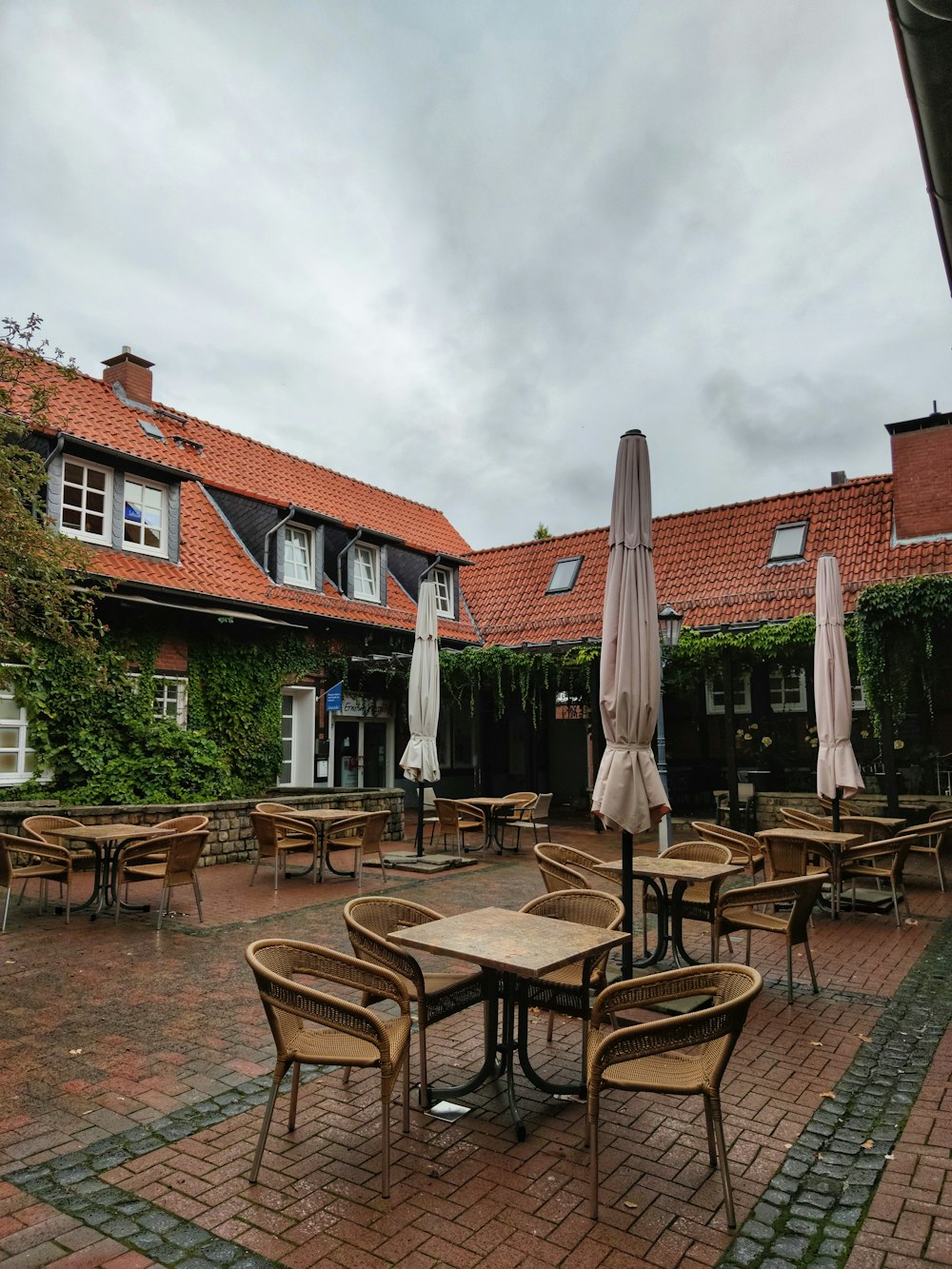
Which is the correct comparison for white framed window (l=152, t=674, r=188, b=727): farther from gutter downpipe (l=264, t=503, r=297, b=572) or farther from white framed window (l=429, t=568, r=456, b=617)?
white framed window (l=429, t=568, r=456, b=617)

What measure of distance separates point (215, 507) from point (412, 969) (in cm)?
1409

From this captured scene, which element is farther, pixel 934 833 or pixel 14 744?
pixel 14 744

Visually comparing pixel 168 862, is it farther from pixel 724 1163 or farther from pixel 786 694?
pixel 786 694

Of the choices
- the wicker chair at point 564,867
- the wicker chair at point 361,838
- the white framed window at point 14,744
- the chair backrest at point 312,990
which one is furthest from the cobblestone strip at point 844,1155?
the white framed window at point 14,744

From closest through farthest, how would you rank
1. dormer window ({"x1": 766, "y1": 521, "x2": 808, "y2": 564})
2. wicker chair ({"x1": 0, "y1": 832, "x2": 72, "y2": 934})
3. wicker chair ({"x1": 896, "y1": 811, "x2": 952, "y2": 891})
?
wicker chair ({"x1": 0, "y1": 832, "x2": 72, "y2": 934}) < wicker chair ({"x1": 896, "y1": 811, "x2": 952, "y2": 891}) < dormer window ({"x1": 766, "y1": 521, "x2": 808, "y2": 564})

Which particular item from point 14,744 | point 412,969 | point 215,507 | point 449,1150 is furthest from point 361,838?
point 215,507

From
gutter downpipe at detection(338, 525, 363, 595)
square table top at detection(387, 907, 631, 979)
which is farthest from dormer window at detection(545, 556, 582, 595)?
square table top at detection(387, 907, 631, 979)

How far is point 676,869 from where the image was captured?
5.81 m

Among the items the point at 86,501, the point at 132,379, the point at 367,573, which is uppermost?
the point at 132,379

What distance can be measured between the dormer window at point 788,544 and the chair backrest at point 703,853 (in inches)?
477

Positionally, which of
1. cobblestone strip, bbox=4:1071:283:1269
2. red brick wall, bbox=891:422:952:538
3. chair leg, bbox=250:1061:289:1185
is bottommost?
cobblestone strip, bbox=4:1071:283:1269

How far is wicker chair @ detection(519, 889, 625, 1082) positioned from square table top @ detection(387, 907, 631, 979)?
0.35ft

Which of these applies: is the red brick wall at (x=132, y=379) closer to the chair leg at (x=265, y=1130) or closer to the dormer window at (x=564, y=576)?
the dormer window at (x=564, y=576)

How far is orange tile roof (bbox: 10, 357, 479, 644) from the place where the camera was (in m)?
13.4
